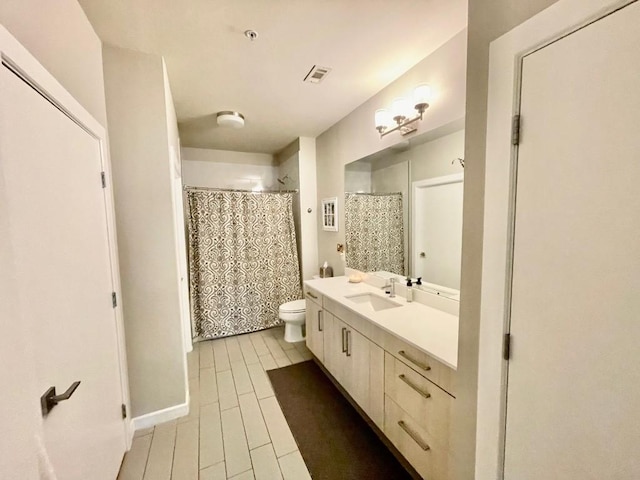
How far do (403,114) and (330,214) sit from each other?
148cm

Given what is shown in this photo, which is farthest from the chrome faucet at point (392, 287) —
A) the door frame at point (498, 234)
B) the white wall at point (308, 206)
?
the white wall at point (308, 206)

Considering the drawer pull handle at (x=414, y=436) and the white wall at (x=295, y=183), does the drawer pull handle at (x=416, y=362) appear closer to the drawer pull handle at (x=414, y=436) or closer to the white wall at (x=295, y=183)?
the drawer pull handle at (x=414, y=436)

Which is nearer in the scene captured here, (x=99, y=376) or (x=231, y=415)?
(x=99, y=376)

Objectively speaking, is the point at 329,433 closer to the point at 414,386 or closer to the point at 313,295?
the point at 414,386

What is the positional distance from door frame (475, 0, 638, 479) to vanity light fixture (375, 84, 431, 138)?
0.94 m

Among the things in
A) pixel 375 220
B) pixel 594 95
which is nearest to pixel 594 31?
pixel 594 95

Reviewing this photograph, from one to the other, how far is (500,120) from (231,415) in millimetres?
2385

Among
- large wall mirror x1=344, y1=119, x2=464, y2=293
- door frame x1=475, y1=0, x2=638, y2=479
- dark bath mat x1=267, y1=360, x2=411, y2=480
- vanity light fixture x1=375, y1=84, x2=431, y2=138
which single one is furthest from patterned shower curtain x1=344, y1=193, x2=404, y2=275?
door frame x1=475, y1=0, x2=638, y2=479

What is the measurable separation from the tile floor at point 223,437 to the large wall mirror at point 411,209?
1.46 meters

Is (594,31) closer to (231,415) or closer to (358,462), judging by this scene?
(358,462)

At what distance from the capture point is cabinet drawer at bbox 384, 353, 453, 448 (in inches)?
45.9

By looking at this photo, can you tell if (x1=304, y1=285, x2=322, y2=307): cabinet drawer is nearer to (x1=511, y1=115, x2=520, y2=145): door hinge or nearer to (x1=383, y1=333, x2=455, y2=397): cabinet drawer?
(x1=383, y1=333, x2=455, y2=397): cabinet drawer

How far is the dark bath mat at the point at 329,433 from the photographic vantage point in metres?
1.48

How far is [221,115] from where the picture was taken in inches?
103
